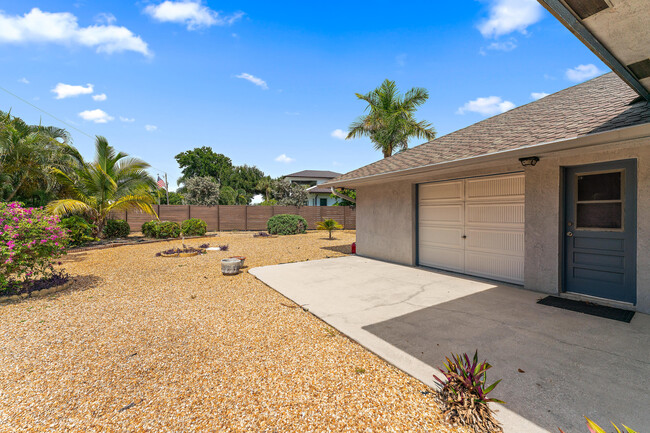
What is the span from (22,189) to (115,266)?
7.66 meters

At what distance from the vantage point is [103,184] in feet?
38.7

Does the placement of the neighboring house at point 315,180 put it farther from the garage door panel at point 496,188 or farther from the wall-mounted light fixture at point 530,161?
the wall-mounted light fixture at point 530,161

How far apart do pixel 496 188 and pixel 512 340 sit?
3655 millimetres

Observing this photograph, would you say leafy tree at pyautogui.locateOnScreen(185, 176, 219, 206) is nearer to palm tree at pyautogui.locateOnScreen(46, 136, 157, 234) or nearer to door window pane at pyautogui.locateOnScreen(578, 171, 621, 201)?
palm tree at pyautogui.locateOnScreen(46, 136, 157, 234)

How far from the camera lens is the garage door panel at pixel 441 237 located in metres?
6.51

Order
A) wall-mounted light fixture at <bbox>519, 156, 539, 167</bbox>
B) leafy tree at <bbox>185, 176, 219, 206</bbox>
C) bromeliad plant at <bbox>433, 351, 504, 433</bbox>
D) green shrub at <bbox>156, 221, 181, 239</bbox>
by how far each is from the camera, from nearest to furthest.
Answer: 1. bromeliad plant at <bbox>433, 351, 504, 433</bbox>
2. wall-mounted light fixture at <bbox>519, 156, 539, 167</bbox>
3. green shrub at <bbox>156, 221, 181, 239</bbox>
4. leafy tree at <bbox>185, 176, 219, 206</bbox>

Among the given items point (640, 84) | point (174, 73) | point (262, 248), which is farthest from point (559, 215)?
point (174, 73)

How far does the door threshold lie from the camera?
13.2 feet

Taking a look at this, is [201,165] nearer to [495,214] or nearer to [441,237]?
[441,237]

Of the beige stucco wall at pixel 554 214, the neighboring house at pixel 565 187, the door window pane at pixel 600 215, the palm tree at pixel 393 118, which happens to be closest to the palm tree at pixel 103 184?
the neighboring house at pixel 565 187

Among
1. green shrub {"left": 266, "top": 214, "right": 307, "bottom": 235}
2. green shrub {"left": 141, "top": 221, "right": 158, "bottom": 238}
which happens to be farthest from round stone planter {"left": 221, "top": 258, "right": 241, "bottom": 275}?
green shrub {"left": 266, "top": 214, "right": 307, "bottom": 235}

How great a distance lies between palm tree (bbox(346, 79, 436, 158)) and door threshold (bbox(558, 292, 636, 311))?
1228 centimetres

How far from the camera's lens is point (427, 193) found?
285 inches

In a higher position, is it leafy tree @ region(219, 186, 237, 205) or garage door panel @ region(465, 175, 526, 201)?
leafy tree @ region(219, 186, 237, 205)
